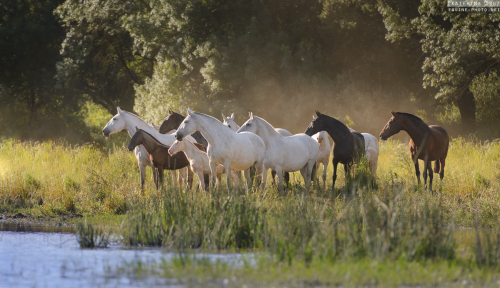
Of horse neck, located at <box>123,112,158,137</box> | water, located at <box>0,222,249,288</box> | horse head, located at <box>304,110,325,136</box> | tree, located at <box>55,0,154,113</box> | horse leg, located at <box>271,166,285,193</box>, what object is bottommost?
water, located at <box>0,222,249,288</box>

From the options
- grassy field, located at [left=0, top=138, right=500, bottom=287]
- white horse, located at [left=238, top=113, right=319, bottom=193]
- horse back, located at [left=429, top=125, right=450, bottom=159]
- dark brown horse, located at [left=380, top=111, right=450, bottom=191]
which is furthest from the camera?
horse back, located at [left=429, top=125, right=450, bottom=159]

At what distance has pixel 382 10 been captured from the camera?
79.7 feet

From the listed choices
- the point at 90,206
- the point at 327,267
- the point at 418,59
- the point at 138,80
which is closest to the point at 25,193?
the point at 90,206

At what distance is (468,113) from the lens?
2603 cm

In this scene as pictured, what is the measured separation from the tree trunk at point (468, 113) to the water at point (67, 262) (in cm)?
1912

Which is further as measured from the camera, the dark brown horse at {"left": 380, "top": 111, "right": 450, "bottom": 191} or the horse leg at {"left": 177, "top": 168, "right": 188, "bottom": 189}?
the dark brown horse at {"left": 380, "top": 111, "right": 450, "bottom": 191}

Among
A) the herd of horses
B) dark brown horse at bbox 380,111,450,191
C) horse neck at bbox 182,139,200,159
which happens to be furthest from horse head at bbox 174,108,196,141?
dark brown horse at bbox 380,111,450,191

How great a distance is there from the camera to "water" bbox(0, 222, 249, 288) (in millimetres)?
6816

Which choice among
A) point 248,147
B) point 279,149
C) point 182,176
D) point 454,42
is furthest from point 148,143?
point 454,42

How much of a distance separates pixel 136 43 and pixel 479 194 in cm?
2162

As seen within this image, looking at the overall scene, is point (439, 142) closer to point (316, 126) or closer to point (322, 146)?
point (322, 146)

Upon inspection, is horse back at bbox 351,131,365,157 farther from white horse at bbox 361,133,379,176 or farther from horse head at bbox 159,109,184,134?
horse head at bbox 159,109,184,134

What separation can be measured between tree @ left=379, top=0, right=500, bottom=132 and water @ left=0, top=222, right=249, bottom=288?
14460 mm

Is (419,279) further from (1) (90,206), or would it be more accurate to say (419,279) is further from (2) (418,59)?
(2) (418,59)
